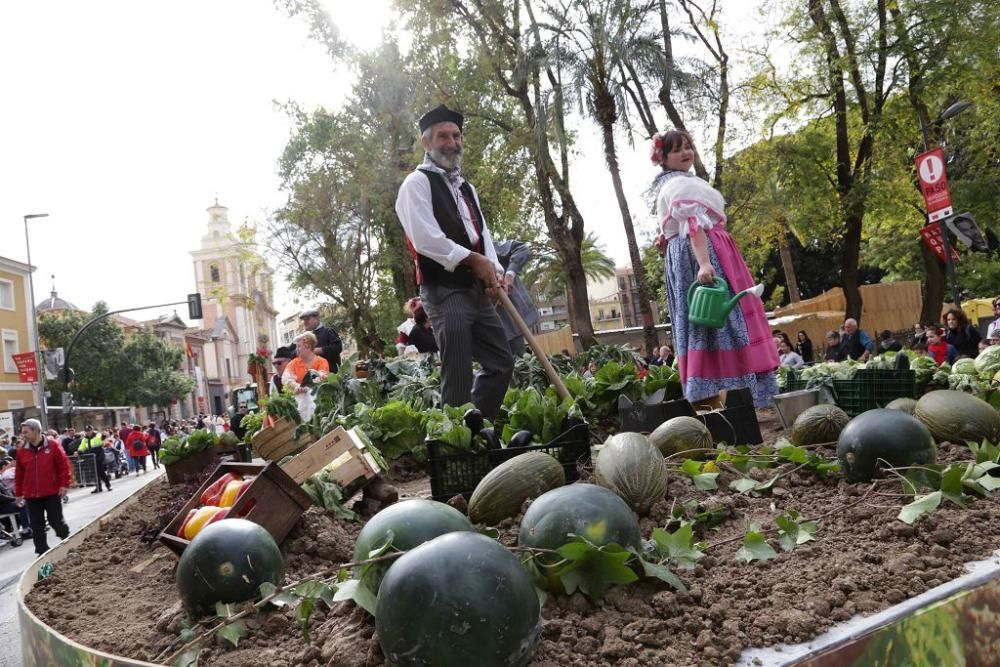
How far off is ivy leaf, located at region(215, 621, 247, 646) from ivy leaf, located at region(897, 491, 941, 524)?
80.7 inches

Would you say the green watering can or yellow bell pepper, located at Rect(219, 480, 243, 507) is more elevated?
the green watering can

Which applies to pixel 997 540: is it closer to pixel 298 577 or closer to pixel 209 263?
pixel 298 577

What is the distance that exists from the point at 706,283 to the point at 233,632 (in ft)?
12.9

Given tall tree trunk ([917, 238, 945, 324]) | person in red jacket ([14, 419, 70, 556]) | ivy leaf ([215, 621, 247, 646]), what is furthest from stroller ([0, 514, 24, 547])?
tall tree trunk ([917, 238, 945, 324])

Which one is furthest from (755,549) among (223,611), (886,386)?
(886,386)

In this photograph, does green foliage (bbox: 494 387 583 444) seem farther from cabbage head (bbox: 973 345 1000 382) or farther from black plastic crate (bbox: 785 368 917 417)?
cabbage head (bbox: 973 345 1000 382)

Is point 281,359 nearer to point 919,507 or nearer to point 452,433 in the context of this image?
point 452,433

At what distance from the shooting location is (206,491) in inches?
166

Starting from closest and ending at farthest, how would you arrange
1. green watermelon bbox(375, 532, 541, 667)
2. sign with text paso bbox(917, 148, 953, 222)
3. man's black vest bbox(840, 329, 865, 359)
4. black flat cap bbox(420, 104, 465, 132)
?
green watermelon bbox(375, 532, 541, 667) → black flat cap bbox(420, 104, 465, 132) → sign with text paso bbox(917, 148, 953, 222) → man's black vest bbox(840, 329, 865, 359)

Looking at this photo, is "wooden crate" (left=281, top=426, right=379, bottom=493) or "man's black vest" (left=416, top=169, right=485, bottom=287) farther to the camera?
"man's black vest" (left=416, top=169, right=485, bottom=287)

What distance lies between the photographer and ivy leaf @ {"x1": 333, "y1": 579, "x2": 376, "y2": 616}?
2.17 metres

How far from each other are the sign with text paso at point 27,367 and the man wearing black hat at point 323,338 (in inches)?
1352

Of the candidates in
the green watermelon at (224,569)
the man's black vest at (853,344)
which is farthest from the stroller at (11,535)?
the man's black vest at (853,344)

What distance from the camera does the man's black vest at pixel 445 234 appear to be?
17.9 feet
